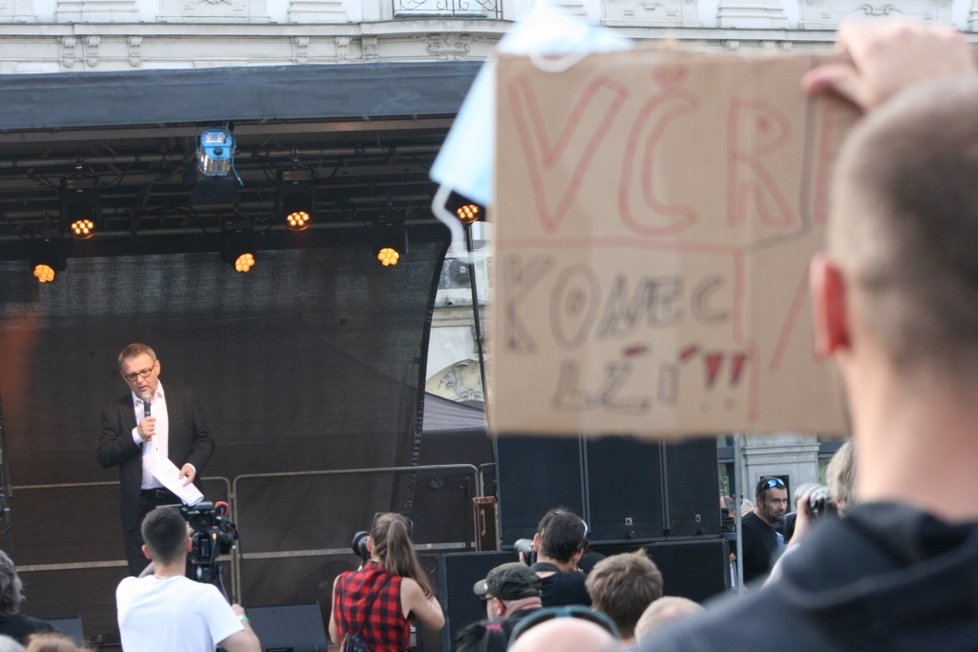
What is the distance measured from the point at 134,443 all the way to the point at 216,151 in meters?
1.62

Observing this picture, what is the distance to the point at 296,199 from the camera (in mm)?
10414

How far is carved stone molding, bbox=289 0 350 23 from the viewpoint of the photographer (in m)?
25.3

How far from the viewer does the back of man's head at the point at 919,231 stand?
1.02m

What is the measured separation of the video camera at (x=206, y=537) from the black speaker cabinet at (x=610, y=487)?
1.51 metres

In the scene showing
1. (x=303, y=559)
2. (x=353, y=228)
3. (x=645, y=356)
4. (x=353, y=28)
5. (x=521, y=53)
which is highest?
(x=353, y=28)

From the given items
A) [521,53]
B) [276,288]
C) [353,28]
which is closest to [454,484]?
[276,288]

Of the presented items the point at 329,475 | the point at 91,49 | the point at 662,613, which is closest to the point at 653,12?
the point at 91,49

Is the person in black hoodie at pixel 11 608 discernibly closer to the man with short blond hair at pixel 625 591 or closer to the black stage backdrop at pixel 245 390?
the man with short blond hair at pixel 625 591

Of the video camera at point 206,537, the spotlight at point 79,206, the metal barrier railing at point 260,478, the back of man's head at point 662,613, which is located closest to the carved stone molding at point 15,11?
the spotlight at point 79,206

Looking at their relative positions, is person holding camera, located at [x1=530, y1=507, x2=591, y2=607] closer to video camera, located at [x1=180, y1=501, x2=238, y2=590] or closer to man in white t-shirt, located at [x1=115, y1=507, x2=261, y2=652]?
man in white t-shirt, located at [x1=115, y1=507, x2=261, y2=652]

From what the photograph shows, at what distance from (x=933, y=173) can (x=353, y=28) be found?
2508 cm

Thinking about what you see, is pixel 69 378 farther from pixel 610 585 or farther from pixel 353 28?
pixel 353 28

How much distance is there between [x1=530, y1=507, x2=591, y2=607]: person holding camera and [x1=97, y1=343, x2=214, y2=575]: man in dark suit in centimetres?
227

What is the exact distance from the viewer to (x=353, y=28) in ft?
83.4
